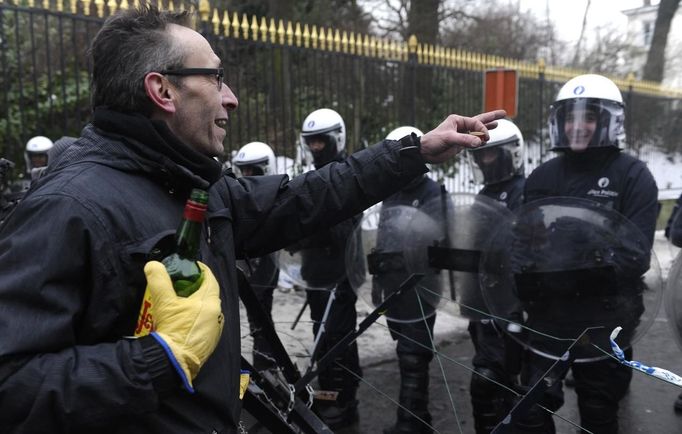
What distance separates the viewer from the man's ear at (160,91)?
1674mm

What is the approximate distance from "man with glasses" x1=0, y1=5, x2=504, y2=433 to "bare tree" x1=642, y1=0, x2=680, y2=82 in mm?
22308

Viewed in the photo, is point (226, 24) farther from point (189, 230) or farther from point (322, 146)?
point (189, 230)

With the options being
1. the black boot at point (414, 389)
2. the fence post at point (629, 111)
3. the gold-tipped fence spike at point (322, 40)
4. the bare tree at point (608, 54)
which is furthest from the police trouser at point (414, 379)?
the bare tree at point (608, 54)

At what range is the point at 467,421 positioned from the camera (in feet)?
13.7

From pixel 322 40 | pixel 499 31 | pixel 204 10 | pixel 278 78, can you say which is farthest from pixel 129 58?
pixel 499 31

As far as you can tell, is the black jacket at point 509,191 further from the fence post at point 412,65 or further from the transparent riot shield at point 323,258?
the fence post at point 412,65

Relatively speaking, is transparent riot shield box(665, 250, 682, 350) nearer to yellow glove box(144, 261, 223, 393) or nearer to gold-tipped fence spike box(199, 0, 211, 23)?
yellow glove box(144, 261, 223, 393)

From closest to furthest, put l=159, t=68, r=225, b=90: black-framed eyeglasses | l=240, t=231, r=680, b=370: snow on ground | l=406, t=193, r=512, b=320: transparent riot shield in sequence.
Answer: l=159, t=68, r=225, b=90: black-framed eyeglasses < l=406, t=193, r=512, b=320: transparent riot shield < l=240, t=231, r=680, b=370: snow on ground

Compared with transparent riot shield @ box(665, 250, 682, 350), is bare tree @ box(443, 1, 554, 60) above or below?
above

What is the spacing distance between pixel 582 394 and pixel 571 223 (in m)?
0.88

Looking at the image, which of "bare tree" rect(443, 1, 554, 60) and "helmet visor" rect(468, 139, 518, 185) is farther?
"bare tree" rect(443, 1, 554, 60)

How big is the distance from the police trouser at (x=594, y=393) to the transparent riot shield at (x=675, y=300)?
1.36 feet

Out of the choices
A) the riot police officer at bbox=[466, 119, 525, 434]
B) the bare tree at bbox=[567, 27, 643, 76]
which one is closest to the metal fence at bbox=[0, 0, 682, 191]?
the riot police officer at bbox=[466, 119, 525, 434]

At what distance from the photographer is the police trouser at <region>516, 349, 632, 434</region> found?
2.99 metres
